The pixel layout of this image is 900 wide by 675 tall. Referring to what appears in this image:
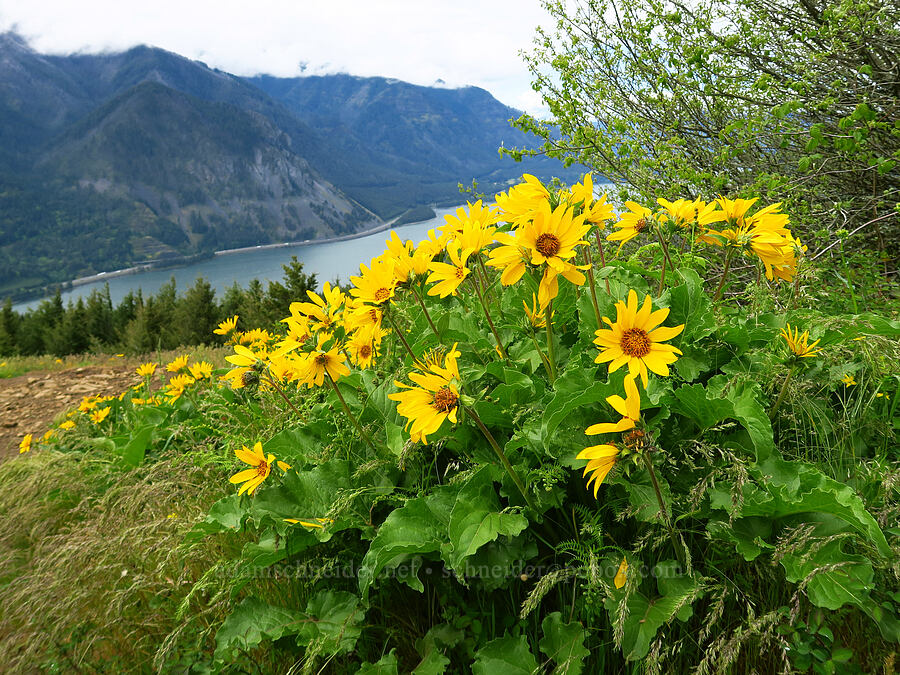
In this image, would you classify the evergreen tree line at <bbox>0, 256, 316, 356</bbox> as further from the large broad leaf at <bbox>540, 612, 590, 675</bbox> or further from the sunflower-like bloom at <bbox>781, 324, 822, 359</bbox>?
the sunflower-like bloom at <bbox>781, 324, 822, 359</bbox>

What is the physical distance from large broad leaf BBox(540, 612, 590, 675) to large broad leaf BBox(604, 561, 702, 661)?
10cm

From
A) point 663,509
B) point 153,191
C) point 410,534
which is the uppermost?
point 153,191

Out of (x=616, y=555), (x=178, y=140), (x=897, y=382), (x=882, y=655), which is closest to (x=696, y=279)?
(x=897, y=382)

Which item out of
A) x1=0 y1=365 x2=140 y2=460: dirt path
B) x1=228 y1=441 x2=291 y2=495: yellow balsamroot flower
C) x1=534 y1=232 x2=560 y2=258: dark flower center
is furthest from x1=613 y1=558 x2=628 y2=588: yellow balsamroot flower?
x1=0 y1=365 x2=140 y2=460: dirt path

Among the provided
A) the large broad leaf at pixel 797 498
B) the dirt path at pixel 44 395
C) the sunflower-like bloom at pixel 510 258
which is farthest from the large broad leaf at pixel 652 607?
the dirt path at pixel 44 395

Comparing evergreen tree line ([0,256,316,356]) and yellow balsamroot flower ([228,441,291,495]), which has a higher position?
yellow balsamroot flower ([228,441,291,495])

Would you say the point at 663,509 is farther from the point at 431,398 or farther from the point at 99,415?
the point at 99,415

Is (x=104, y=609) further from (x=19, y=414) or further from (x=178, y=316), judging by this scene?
(x=178, y=316)

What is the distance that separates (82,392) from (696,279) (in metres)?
6.89

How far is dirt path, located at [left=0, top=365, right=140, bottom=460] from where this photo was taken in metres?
→ 4.87

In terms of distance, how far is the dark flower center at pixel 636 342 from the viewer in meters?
1.13

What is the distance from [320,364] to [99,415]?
11.4 ft

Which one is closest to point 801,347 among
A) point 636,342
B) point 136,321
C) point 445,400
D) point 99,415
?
point 636,342

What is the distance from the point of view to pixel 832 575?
1039 mm
